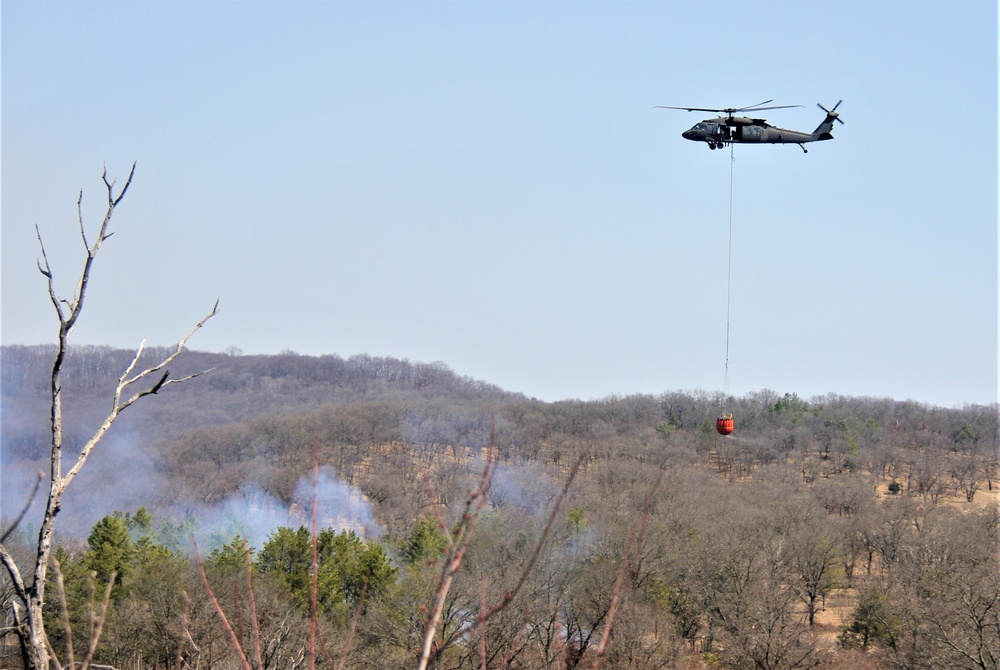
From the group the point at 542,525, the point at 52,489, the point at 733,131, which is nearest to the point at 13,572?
the point at 52,489

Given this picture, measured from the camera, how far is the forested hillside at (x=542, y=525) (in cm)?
2897

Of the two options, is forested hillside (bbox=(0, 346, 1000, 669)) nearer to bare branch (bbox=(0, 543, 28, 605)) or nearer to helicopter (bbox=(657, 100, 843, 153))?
bare branch (bbox=(0, 543, 28, 605))

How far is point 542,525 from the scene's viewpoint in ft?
145

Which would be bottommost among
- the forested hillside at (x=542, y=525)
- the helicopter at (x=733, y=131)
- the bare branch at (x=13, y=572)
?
the forested hillside at (x=542, y=525)

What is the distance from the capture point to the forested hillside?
29.0m

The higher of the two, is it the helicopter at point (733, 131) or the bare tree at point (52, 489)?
the helicopter at point (733, 131)

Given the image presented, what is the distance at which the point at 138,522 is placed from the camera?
47.9m

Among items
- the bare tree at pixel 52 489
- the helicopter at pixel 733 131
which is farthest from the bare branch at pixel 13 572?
the helicopter at pixel 733 131

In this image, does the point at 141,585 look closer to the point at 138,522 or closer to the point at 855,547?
the point at 138,522

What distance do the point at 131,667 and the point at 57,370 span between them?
2910cm

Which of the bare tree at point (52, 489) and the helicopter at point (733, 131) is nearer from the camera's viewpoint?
the bare tree at point (52, 489)

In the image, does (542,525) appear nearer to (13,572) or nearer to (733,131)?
(733,131)

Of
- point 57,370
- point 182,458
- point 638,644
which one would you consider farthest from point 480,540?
point 182,458

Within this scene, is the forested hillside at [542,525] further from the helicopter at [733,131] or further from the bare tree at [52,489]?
the helicopter at [733,131]
